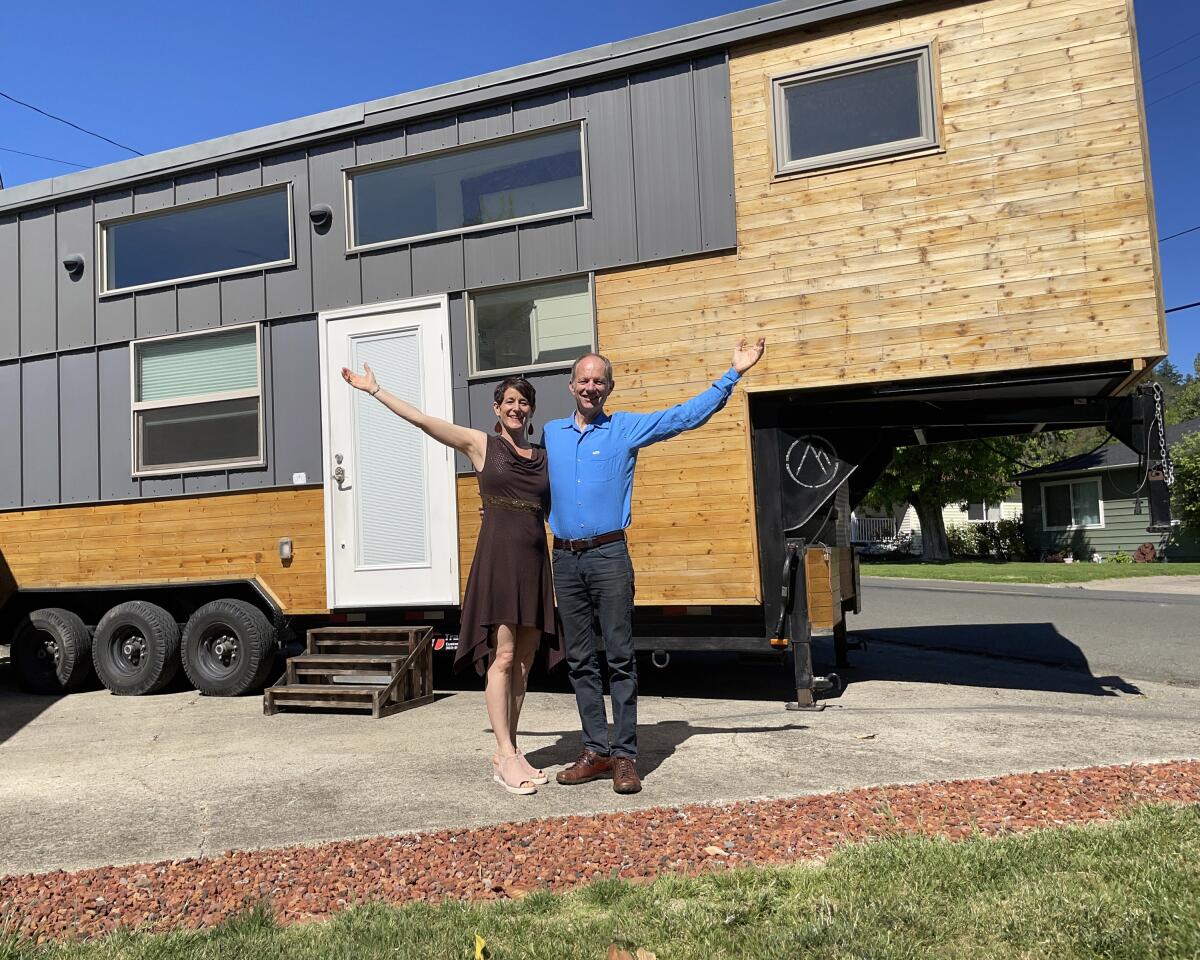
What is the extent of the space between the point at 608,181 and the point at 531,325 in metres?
1.15

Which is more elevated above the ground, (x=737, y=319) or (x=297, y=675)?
(x=737, y=319)

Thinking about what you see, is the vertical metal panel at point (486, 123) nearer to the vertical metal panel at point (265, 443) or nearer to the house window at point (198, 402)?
the vertical metal panel at point (265, 443)

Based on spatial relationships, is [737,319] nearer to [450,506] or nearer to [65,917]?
[450,506]

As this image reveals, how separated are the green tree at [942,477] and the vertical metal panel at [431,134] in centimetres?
2317

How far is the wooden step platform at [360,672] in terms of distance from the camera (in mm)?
6559

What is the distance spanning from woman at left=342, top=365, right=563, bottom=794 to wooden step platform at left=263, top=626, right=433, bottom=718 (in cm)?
229

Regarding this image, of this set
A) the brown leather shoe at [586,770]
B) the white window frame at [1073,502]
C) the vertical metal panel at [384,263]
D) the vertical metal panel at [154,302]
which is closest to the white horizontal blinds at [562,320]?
the vertical metal panel at [384,263]

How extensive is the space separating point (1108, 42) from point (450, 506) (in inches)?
203

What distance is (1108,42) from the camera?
5840mm

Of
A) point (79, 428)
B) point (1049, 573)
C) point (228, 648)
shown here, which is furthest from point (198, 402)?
point (1049, 573)

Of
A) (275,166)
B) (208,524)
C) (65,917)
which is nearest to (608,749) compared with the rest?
(65,917)

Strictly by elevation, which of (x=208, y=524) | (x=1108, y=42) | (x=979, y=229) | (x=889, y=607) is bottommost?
(x=889, y=607)

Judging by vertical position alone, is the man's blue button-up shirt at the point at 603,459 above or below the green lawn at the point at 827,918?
above

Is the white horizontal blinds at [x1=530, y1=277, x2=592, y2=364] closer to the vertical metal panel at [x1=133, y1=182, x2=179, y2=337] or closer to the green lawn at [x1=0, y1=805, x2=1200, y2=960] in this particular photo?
the vertical metal panel at [x1=133, y1=182, x2=179, y2=337]
